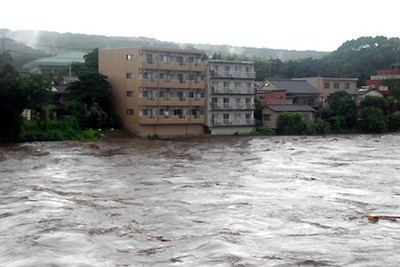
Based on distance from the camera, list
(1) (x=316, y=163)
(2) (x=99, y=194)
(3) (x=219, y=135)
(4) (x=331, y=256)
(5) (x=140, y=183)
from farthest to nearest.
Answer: (3) (x=219, y=135) < (1) (x=316, y=163) < (5) (x=140, y=183) < (2) (x=99, y=194) < (4) (x=331, y=256)

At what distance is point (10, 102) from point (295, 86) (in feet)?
82.9

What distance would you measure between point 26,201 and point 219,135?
25369 millimetres

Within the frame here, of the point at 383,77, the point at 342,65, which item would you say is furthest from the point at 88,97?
the point at 342,65

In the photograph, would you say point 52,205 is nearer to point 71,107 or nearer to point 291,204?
point 291,204

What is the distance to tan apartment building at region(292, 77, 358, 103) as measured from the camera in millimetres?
47312

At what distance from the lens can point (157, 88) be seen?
110ft

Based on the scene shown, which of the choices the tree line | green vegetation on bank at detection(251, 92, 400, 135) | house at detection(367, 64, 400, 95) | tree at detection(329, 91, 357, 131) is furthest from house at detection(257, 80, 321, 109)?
house at detection(367, 64, 400, 95)

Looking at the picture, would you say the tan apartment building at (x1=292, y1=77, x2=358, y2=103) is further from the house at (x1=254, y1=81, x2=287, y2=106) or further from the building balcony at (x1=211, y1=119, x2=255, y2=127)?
the building balcony at (x1=211, y1=119, x2=255, y2=127)

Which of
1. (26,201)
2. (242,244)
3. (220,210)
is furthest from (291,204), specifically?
(26,201)

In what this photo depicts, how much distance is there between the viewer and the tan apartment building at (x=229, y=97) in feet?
121

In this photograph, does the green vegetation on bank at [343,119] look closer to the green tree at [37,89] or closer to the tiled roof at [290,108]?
the tiled roof at [290,108]

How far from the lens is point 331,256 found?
7.68m

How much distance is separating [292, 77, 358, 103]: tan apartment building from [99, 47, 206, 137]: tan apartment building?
1510 cm

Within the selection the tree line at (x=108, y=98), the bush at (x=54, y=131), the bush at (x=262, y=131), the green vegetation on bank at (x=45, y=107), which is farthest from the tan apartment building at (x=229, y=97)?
the bush at (x=54, y=131)
